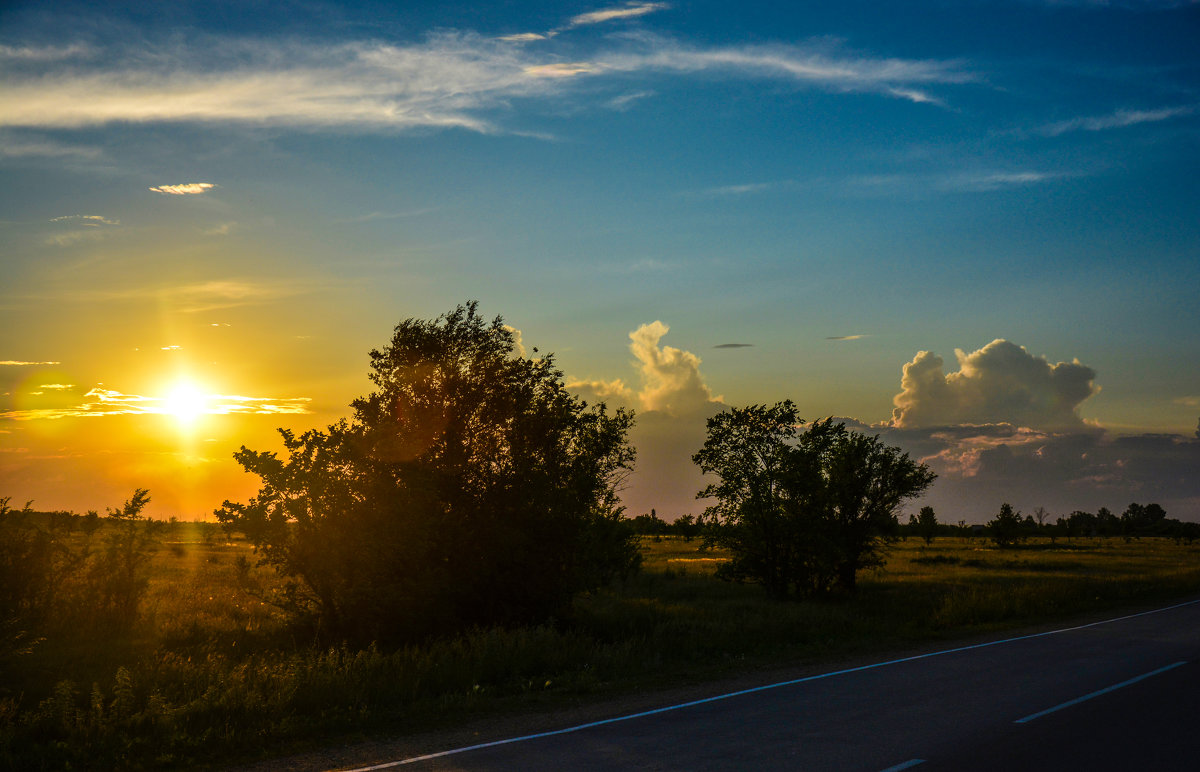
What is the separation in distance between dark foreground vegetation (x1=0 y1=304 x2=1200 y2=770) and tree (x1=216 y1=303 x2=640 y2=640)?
0.06 metres

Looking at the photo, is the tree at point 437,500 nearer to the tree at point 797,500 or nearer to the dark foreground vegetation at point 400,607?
the dark foreground vegetation at point 400,607

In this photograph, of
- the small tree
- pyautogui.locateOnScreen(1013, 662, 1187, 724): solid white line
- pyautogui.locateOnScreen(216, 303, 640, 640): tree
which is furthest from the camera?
the small tree

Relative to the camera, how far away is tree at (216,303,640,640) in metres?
20.1

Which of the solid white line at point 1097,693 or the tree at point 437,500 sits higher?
the tree at point 437,500

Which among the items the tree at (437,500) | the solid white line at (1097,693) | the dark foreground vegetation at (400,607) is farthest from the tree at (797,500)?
the solid white line at (1097,693)

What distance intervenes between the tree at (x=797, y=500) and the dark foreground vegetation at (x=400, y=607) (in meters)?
0.89

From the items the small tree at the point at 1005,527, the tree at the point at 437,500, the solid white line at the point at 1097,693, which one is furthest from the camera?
the small tree at the point at 1005,527

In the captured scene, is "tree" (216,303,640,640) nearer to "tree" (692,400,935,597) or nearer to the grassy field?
the grassy field

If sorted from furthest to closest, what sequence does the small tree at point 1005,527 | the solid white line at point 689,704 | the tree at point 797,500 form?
the small tree at point 1005,527 < the tree at point 797,500 < the solid white line at point 689,704

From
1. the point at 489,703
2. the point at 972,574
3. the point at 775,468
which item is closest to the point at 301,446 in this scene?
the point at 489,703

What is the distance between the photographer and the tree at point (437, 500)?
2014 cm

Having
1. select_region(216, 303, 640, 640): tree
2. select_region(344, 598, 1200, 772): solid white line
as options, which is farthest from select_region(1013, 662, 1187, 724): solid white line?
select_region(216, 303, 640, 640): tree

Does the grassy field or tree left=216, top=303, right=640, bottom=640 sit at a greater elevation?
tree left=216, top=303, right=640, bottom=640

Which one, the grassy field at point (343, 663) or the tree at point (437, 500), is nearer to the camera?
the grassy field at point (343, 663)
